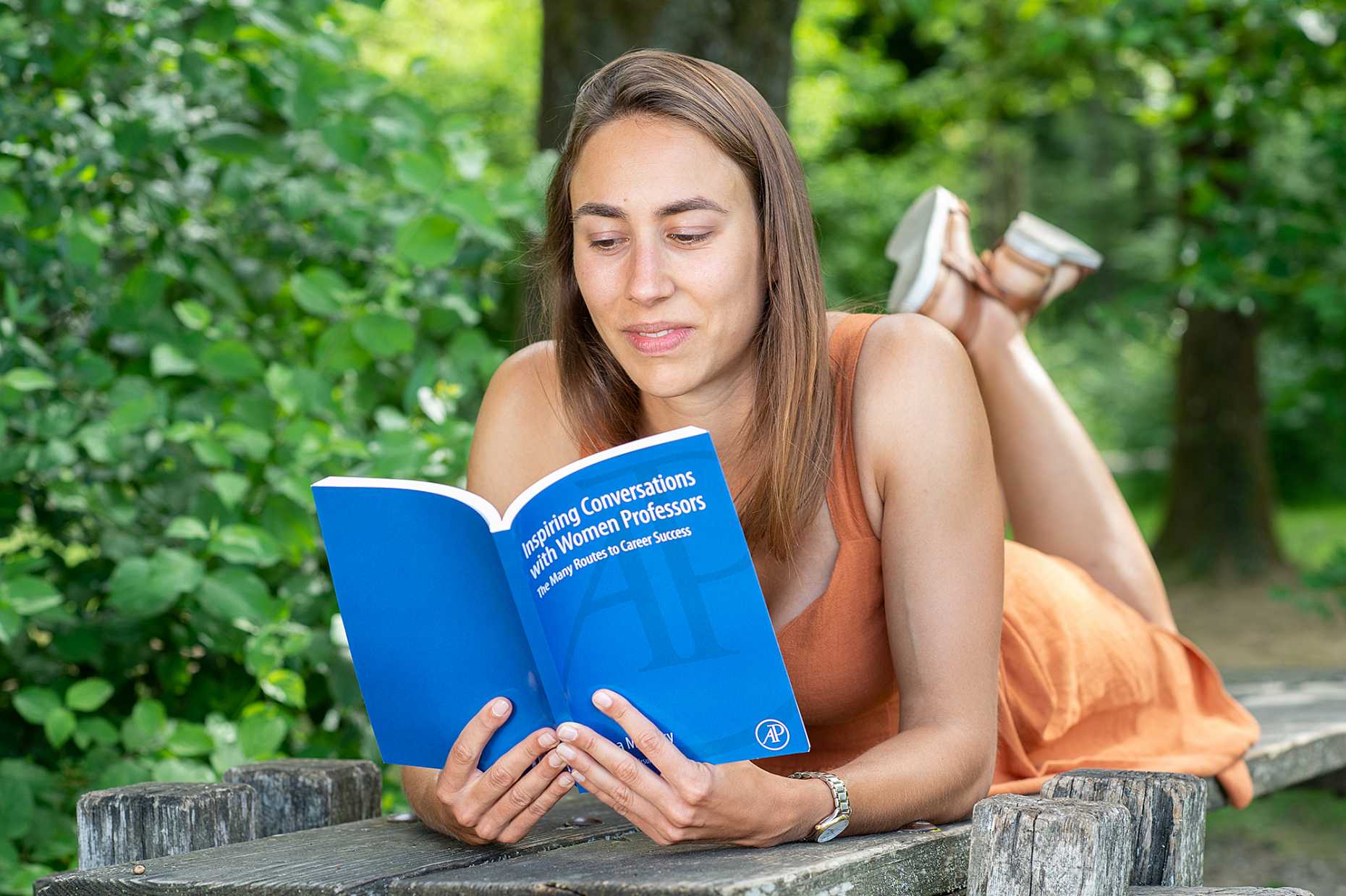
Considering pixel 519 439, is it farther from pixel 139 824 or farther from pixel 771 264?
pixel 139 824

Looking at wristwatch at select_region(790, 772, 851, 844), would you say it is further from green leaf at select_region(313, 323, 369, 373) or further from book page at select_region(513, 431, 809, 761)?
green leaf at select_region(313, 323, 369, 373)

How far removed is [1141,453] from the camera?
61.5ft

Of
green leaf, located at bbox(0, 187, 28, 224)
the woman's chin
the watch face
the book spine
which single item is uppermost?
green leaf, located at bbox(0, 187, 28, 224)

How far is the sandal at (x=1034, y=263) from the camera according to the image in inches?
131

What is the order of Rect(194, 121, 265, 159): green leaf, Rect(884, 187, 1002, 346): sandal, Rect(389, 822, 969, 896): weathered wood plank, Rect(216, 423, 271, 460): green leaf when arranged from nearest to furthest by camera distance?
Rect(389, 822, 969, 896): weathered wood plank → Rect(216, 423, 271, 460): green leaf → Rect(194, 121, 265, 159): green leaf → Rect(884, 187, 1002, 346): sandal

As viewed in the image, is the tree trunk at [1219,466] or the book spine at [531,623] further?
the tree trunk at [1219,466]

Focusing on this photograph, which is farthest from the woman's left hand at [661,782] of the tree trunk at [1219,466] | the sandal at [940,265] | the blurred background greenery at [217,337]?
the tree trunk at [1219,466]

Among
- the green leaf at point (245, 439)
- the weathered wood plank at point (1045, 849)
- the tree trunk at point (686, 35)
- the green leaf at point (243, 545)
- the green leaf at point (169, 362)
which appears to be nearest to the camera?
the weathered wood plank at point (1045, 849)

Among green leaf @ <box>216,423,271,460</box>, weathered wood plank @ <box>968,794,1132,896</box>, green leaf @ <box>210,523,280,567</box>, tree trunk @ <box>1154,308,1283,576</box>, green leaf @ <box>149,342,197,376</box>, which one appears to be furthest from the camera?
tree trunk @ <box>1154,308,1283,576</box>

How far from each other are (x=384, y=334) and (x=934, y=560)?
1.42 m

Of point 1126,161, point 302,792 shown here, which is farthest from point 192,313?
point 1126,161

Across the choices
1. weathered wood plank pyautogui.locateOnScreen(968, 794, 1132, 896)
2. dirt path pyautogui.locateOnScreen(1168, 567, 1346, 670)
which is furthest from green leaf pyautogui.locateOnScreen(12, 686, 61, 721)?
dirt path pyautogui.locateOnScreen(1168, 567, 1346, 670)

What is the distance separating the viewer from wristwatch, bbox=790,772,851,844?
1.72m

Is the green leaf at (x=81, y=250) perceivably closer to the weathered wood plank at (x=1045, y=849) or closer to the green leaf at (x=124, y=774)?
the green leaf at (x=124, y=774)
